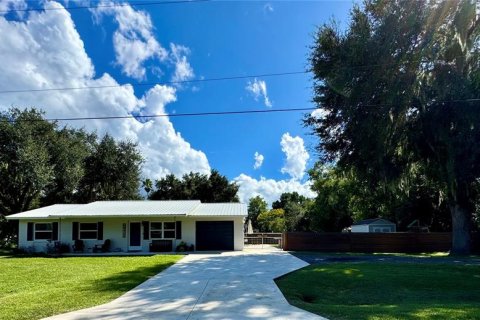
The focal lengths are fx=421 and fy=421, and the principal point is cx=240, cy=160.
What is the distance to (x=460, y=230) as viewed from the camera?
2381 centimetres

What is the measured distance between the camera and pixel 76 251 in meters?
27.0

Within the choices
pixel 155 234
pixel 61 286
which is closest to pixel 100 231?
pixel 155 234

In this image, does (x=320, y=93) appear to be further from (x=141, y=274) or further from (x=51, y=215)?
(x=51, y=215)

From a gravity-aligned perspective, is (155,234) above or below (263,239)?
above

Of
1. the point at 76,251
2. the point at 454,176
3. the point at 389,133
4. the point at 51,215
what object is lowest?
the point at 76,251

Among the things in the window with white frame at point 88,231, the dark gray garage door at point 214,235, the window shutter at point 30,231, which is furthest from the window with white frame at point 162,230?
the window shutter at point 30,231

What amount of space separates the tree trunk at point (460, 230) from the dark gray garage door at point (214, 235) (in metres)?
13.3

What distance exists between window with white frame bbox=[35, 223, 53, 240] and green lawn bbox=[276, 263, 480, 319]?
763 inches

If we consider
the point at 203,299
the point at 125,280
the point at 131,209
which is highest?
the point at 131,209

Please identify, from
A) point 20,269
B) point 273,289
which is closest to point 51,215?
point 20,269

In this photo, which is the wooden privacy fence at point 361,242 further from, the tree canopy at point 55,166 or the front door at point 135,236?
the tree canopy at point 55,166

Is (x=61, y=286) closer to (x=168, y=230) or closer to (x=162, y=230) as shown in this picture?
(x=162, y=230)

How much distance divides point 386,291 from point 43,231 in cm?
2373

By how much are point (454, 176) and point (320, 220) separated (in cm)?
2271
